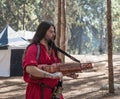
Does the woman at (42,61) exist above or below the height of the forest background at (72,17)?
below

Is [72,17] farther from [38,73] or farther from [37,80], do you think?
[38,73]

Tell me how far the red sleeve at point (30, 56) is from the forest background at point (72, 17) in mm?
16882

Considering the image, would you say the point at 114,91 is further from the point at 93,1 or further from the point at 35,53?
the point at 93,1

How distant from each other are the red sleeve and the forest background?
16.9 metres

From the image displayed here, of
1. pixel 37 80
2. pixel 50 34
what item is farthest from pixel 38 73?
pixel 50 34

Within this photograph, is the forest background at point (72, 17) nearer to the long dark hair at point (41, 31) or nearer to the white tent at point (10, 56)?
the white tent at point (10, 56)

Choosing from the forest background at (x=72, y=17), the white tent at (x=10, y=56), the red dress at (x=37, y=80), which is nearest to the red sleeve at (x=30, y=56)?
the red dress at (x=37, y=80)

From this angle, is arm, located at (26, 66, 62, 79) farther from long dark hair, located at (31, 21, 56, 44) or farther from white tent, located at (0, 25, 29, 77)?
white tent, located at (0, 25, 29, 77)

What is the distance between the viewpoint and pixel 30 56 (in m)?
3.66

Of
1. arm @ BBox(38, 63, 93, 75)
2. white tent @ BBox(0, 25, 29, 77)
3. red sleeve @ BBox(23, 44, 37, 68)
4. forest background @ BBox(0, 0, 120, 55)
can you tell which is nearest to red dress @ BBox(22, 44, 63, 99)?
red sleeve @ BBox(23, 44, 37, 68)

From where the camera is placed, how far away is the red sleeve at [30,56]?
3633 mm

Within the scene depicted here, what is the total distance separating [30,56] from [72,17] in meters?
49.6

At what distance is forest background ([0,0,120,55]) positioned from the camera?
148 ft

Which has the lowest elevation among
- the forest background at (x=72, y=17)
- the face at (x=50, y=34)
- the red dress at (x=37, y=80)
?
the red dress at (x=37, y=80)
